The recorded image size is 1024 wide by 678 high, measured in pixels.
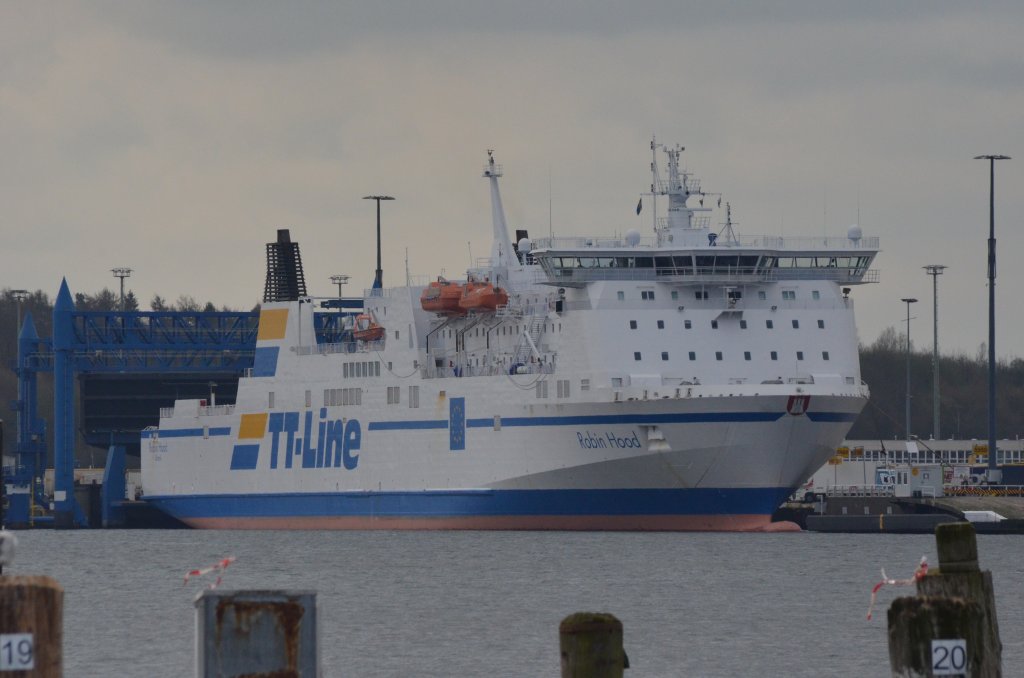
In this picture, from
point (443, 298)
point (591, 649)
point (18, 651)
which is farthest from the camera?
point (443, 298)

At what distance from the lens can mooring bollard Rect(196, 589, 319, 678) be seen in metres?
12.1

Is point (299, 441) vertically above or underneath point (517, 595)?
above

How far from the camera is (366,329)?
64.7m

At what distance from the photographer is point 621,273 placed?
5772 centimetres

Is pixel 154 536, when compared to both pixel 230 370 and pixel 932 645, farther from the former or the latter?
pixel 932 645

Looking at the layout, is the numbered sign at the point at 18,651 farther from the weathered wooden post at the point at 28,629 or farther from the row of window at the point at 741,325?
the row of window at the point at 741,325

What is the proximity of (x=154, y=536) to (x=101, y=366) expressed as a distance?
22.3 feet

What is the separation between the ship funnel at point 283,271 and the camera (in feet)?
232

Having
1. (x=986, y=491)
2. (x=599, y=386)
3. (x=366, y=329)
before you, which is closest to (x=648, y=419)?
(x=599, y=386)

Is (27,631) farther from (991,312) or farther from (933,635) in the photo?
(991,312)

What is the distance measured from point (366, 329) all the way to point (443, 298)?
13.7 feet

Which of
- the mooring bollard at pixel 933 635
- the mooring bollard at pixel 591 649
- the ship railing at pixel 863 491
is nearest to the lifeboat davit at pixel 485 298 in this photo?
the ship railing at pixel 863 491

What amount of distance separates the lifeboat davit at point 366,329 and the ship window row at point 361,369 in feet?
2.85

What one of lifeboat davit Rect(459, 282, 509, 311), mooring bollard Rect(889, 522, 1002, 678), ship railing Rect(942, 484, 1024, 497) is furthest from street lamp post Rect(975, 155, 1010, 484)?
mooring bollard Rect(889, 522, 1002, 678)
